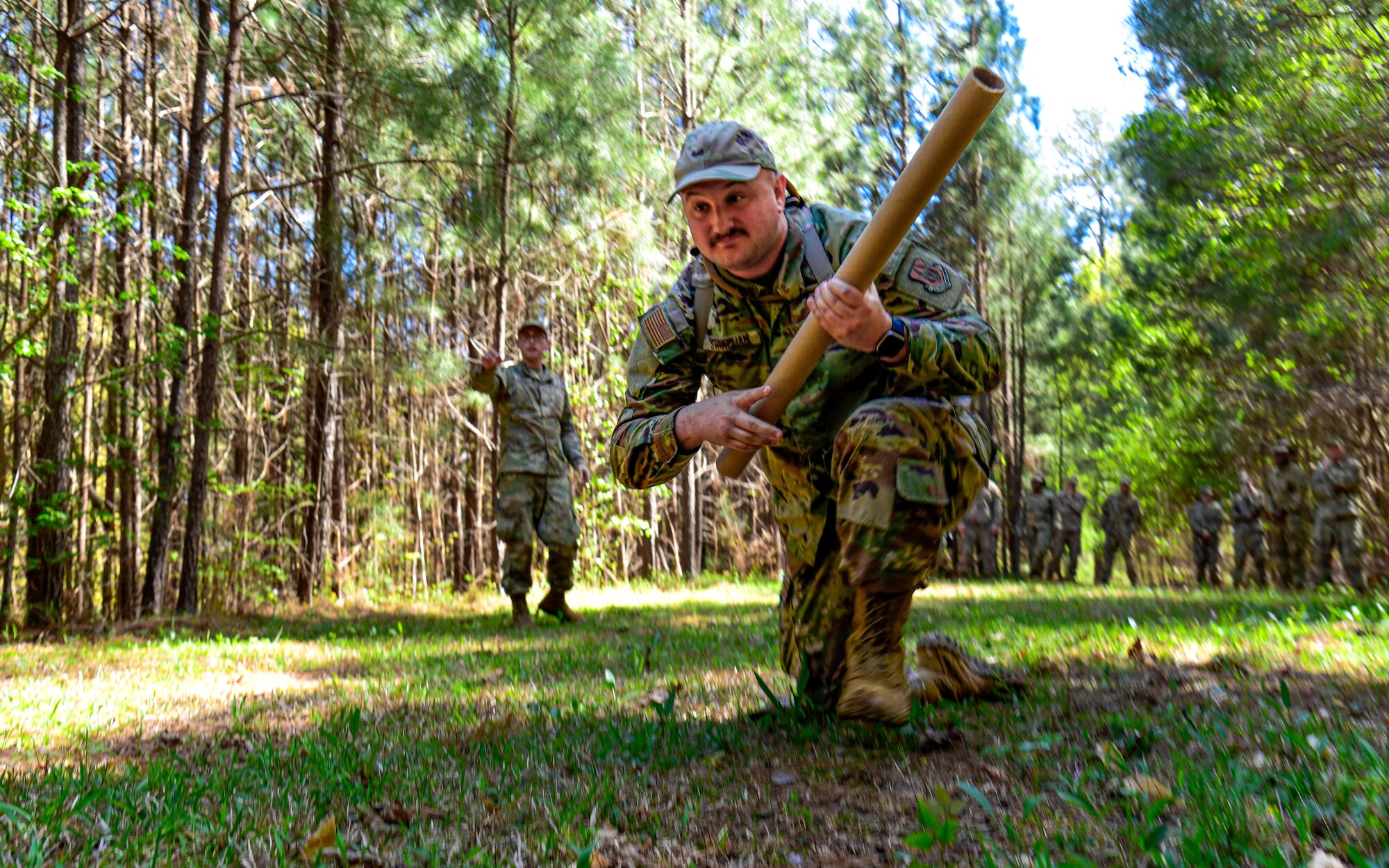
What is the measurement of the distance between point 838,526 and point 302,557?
9.76 meters

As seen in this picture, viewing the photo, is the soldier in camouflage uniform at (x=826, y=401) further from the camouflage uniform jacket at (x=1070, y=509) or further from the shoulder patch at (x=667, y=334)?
the camouflage uniform jacket at (x=1070, y=509)

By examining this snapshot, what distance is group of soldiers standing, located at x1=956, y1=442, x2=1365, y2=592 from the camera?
15.2 m

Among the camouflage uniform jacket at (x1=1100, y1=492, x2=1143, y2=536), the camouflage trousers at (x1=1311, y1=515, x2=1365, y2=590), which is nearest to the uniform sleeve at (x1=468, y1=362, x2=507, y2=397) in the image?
the camouflage trousers at (x1=1311, y1=515, x2=1365, y2=590)

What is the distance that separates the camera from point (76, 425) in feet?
38.1

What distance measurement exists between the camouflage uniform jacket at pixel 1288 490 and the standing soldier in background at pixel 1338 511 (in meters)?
1.10

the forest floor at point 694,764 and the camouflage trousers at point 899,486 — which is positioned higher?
the camouflage trousers at point 899,486

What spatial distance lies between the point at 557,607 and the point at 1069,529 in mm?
17188

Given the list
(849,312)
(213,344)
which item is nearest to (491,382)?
(213,344)

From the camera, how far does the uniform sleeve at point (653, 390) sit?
3.22 m

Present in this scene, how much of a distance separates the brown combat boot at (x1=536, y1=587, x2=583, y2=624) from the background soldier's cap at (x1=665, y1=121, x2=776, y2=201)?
243 inches

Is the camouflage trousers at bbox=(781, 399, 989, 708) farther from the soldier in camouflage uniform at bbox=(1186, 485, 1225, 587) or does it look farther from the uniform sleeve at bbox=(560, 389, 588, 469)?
the soldier in camouflage uniform at bbox=(1186, 485, 1225, 587)

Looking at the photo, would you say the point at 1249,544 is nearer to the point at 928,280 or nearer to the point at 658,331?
the point at 928,280

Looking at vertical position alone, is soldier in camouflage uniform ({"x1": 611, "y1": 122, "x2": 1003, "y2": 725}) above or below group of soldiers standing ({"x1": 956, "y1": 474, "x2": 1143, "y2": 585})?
above

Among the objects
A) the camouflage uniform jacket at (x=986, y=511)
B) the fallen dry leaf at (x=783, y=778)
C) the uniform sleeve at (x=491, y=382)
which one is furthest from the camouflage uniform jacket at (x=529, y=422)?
the camouflage uniform jacket at (x=986, y=511)
